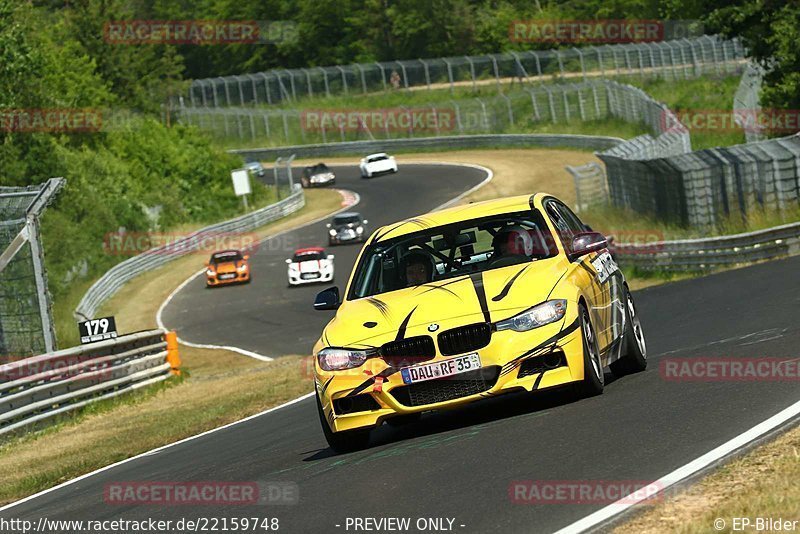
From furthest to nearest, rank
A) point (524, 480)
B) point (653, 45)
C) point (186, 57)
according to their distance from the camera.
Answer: point (186, 57) < point (653, 45) < point (524, 480)

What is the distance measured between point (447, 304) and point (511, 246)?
4.05 feet

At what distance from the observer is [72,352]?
19.3 m

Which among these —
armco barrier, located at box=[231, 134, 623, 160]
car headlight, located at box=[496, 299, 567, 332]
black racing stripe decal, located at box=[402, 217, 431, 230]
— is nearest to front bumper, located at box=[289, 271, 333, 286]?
armco barrier, located at box=[231, 134, 623, 160]

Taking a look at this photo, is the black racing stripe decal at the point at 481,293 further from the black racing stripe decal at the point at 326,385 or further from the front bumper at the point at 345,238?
the front bumper at the point at 345,238

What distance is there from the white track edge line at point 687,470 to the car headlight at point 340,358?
283cm

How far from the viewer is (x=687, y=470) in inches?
274

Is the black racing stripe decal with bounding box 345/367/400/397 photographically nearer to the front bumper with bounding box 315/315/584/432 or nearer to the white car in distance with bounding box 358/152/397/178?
the front bumper with bounding box 315/315/584/432

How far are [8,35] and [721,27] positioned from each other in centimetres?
2874

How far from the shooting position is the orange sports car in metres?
47.1

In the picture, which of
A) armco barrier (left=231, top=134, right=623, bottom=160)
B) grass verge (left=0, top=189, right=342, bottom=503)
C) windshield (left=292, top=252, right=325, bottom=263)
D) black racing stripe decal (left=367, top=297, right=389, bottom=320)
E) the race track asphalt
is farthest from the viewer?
armco barrier (left=231, top=134, right=623, bottom=160)

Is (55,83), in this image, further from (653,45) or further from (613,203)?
(613,203)

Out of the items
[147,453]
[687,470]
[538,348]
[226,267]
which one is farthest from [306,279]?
[687,470]

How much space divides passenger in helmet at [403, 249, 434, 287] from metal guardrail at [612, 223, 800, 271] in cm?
1540

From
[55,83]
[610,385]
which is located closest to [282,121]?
[55,83]
